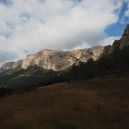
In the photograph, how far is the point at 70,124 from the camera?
73.7ft

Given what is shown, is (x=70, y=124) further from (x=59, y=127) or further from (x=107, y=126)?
(x=107, y=126)

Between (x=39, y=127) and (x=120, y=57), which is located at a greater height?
(x=120, y=57)

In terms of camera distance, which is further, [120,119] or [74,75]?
[74,75]

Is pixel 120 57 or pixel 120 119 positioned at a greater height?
pixel 120 57

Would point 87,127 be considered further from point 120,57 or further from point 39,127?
point 120,57

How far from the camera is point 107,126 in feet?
69.9

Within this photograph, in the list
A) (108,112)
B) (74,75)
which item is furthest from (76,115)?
(74,75)

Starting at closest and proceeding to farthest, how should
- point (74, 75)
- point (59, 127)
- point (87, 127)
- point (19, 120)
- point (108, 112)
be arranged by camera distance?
point (87, 127) < point (59, 127) < point (19, 120) < point (108, 112) < point (74, 75)

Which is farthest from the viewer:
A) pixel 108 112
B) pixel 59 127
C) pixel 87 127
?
pixel 108 112

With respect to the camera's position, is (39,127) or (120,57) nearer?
(39,127)

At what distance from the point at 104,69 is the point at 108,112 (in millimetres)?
106332

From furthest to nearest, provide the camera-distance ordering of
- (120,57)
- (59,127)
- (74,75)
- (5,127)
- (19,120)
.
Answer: (74,75)
(120,57)
(19,120)
(5,127)
(59,127)

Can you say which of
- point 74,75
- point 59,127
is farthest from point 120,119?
point 74,75

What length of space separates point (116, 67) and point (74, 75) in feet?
82.5
